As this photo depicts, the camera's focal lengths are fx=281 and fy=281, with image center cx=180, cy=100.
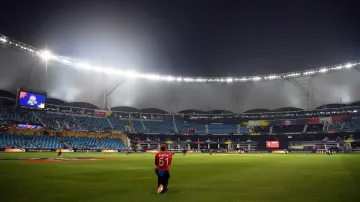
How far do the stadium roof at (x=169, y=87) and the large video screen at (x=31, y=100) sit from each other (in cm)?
923

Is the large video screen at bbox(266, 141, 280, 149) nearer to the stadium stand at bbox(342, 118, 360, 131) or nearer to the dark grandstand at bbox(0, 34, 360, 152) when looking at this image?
the dark grandstand at bbox(0, 34, 360, 152)

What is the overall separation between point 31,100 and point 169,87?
1984 inches

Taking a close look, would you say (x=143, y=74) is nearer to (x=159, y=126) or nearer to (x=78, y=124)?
(x=78, y=124)

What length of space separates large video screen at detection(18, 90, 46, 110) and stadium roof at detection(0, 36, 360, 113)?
30.3ft

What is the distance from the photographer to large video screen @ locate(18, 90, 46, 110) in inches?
2222

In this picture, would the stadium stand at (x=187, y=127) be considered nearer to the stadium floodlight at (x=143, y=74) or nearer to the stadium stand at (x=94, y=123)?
the stadium floodlight at (x=143, y=74)

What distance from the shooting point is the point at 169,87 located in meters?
100

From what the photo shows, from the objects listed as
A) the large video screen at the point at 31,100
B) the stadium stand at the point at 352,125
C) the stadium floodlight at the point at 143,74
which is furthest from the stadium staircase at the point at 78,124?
the stadium stand at the point at 352,125

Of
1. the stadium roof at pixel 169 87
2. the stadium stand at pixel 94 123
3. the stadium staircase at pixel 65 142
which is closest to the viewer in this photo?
the stadium roof at pixel 169 87

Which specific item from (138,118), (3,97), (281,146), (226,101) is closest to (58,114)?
(3,97)

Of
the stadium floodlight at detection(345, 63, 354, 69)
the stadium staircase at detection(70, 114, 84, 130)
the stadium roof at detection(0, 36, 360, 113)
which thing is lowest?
the stadium staircase at detection(70, 114, 84, 130)

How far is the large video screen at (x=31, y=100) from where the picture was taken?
5644 centimetres

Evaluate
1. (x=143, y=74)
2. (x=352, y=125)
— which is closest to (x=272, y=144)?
(x=352, y=125)

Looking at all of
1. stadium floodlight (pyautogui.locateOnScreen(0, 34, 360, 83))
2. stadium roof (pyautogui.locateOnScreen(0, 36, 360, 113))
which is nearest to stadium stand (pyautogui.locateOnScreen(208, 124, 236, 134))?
stadium roof (pyautogui.locateOnScreen(0, 36, 360, 113))
